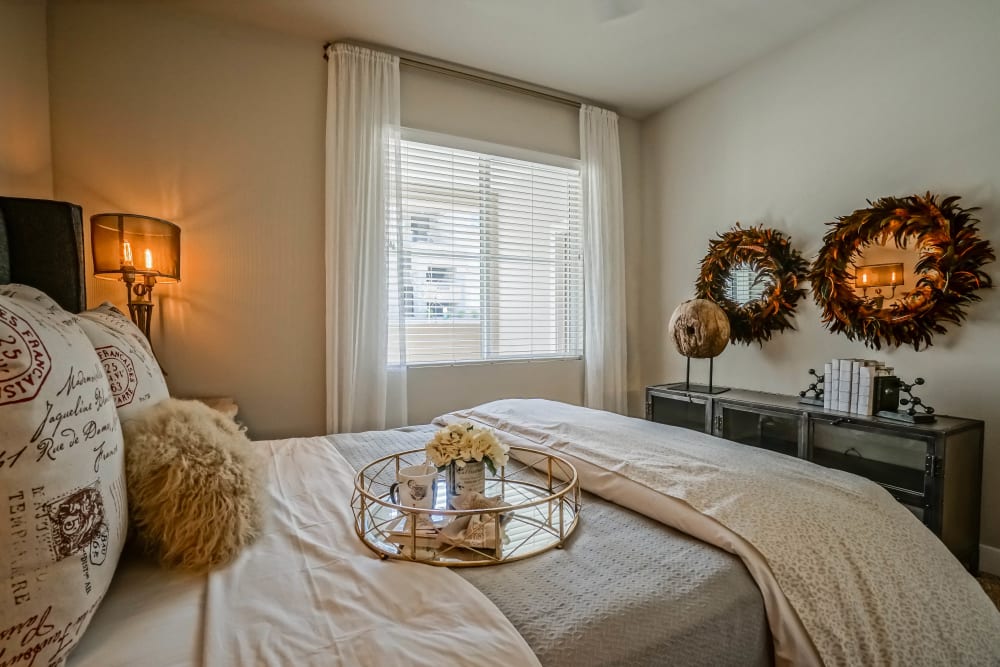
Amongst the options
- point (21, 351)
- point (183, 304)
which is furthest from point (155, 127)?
point (21, 351)

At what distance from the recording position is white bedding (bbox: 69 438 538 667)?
0.65 m

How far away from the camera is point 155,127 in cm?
236

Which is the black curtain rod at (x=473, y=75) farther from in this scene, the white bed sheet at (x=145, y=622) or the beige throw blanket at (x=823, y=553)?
the white bed sheet at (x=145, y=622)

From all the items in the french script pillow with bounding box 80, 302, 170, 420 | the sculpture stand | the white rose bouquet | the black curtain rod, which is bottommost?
the sculpture stand

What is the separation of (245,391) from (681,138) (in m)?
3.38

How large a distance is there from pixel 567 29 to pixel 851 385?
2.34 meters

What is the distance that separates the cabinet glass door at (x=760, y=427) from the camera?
2.35 metres

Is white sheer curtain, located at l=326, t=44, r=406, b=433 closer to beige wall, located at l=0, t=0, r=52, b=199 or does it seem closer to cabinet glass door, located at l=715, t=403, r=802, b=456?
beige wall, located at l=0, t=0, r=52, b=199

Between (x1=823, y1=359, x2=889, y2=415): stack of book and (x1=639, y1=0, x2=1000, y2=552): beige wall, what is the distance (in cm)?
38

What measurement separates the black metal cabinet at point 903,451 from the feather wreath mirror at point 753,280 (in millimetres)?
549

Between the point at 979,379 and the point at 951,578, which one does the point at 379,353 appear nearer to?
the point at 951,578

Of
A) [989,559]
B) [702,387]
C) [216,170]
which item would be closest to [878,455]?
[989,559]

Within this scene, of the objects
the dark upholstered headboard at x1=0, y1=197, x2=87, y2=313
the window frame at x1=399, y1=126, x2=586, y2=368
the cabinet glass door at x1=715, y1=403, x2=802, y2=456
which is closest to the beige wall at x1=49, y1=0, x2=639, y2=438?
the window frame at x1=399, y1=126, x2=586, y2=368

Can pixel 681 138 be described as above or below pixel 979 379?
above
